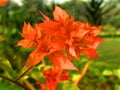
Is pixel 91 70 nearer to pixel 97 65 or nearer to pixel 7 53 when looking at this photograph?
pixel 97 65

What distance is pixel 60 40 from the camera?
0.62 m

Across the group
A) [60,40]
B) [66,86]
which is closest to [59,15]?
[60,40]

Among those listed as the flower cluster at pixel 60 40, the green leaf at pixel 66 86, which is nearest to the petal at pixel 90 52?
the flower cluster at pixel 60 40

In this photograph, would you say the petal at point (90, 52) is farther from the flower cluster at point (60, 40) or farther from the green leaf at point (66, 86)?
the green leaf at point (66, 86)

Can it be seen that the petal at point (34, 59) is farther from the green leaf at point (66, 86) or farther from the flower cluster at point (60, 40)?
the green leaf at point (66, 86)

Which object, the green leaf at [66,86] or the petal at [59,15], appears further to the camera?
the green leaf at [66,86]

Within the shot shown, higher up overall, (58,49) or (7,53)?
(58,49)

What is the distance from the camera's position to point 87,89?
4.95 feet

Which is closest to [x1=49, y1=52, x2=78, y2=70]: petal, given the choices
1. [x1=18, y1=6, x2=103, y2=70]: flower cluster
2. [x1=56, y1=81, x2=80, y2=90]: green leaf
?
[x1=18, y1=6, x2=103, y2=70]: flower cluster

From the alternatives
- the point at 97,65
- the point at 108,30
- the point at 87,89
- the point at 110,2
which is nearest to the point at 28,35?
the point at 87,89

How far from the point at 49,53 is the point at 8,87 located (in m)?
0.63

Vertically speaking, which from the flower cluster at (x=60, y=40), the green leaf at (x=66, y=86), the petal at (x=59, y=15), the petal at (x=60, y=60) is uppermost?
the petal at (x=59, y=15)

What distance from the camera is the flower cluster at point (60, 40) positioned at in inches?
24.4

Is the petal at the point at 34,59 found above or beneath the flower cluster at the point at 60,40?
beneath
